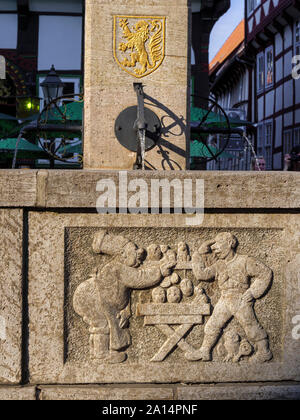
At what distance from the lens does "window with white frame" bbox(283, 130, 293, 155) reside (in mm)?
19875

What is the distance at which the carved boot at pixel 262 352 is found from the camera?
140 inches

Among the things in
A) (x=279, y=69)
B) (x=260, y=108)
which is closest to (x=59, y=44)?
(x=279, y=69)

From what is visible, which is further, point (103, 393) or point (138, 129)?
point (138, 129)

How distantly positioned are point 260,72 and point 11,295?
71.9ft

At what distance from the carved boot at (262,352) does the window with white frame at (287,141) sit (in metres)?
16.7

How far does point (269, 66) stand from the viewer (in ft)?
75.4

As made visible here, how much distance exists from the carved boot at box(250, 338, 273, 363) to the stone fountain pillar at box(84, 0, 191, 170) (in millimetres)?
1808

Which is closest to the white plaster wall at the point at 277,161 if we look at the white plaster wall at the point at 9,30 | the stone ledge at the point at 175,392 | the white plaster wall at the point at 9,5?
the white plaster wall at the point at 9,30

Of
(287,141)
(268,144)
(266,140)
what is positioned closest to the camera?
(287,141)

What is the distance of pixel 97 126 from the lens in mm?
4941

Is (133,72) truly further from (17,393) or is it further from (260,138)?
(260,138)

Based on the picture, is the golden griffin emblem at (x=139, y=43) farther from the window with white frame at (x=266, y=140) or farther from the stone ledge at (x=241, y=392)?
the window with white frame at (x=266, y=140)

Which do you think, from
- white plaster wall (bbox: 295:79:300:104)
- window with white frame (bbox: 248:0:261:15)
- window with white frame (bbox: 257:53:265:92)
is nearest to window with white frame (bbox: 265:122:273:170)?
window with white frame (bbox: 257:53:265:92)

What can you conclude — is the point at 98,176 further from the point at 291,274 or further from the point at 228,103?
the point at 228,103
